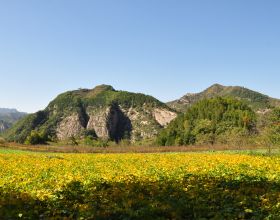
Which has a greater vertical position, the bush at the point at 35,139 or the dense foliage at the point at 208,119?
the dense foliage at the point at 208,119

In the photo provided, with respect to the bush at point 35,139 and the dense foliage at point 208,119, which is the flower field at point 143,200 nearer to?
the dense foliage at point 208,119

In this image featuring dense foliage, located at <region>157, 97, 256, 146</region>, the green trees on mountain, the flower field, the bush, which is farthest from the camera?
the bush

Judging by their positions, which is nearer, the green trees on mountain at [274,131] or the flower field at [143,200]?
the flower field at [143,200]

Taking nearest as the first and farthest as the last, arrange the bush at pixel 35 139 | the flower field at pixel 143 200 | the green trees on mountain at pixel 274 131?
the flower field at pixel 143 200 → the green trees on mountain at pixel 274 131 → the bush at pixel 35 139

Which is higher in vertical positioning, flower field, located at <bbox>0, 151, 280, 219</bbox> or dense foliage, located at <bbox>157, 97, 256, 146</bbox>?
dense foliage, located at <bbox>157, 97, 256, 146</bbox>

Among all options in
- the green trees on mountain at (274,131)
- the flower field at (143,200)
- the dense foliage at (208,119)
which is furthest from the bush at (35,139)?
the flower field at (143,200)

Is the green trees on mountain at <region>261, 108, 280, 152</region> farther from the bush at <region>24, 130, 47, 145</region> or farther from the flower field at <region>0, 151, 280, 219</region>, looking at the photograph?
the bush at <region>24, 130, 47, 145</region>

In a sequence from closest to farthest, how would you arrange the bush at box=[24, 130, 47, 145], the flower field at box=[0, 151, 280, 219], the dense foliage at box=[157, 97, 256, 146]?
the flower field at box=[0, 151, 280, 219]
the dense foliage at box=[157, 97, 256, 146]
the bush at box=[24, 130, 47, 145]

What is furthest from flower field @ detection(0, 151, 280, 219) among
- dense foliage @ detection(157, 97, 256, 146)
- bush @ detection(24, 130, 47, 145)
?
bush @ detection(24, 130, 47, 145)

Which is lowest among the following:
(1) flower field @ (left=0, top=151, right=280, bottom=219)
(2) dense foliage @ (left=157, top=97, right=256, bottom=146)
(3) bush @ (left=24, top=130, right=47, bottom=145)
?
(1) flower field @ (left=0, top=151, right=280, bottom=219)

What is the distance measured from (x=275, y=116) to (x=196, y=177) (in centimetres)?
3304

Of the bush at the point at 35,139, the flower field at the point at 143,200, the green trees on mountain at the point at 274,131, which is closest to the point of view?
the flower field at the point at 143,200

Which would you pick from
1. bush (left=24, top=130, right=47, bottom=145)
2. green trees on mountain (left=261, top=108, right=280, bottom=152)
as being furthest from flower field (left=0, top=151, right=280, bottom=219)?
bush (left=24, top=130, right=47, bottom=145)

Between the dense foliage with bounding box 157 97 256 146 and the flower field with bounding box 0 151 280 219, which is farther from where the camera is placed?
the dense foliage with bounding box 157 97 256 146
